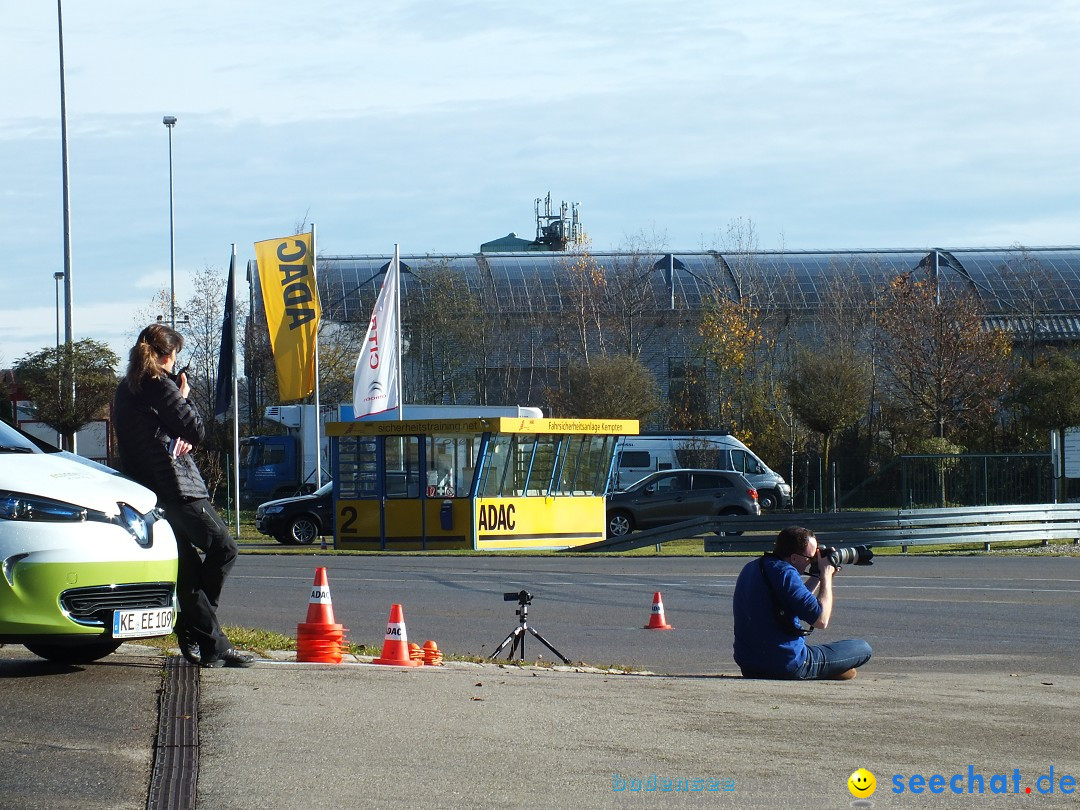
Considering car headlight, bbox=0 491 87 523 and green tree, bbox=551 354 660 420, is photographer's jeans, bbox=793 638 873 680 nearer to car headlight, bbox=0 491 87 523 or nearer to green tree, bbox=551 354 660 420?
car headlight, bbox=0 491 87 523

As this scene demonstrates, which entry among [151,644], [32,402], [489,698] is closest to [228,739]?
[489,698]

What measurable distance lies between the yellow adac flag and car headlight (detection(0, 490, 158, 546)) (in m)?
20.9

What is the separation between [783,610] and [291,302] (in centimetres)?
2053

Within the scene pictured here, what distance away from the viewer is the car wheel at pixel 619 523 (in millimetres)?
31281

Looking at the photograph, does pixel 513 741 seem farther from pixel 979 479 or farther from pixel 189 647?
pixel 979 479

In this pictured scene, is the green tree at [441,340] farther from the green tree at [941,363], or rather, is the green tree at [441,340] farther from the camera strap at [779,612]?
the camera strap at [779,612]

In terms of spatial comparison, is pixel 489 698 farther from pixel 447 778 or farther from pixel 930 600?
pixel 930 600

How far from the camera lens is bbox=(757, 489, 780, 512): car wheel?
38.2 metres

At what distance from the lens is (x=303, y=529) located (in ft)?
98.4

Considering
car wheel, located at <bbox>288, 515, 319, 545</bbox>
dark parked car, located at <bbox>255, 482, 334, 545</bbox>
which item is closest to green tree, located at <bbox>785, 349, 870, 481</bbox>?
dark parked car, located at <bbox>255, 482, 334, 545</bbox>

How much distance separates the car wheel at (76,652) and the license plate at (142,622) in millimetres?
722

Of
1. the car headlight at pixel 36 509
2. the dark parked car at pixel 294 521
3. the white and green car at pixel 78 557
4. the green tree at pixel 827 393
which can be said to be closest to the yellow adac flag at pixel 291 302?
the dark parked car at pixel 294 521

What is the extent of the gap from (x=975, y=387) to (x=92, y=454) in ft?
91.4

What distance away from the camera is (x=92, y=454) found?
43.5 metres
